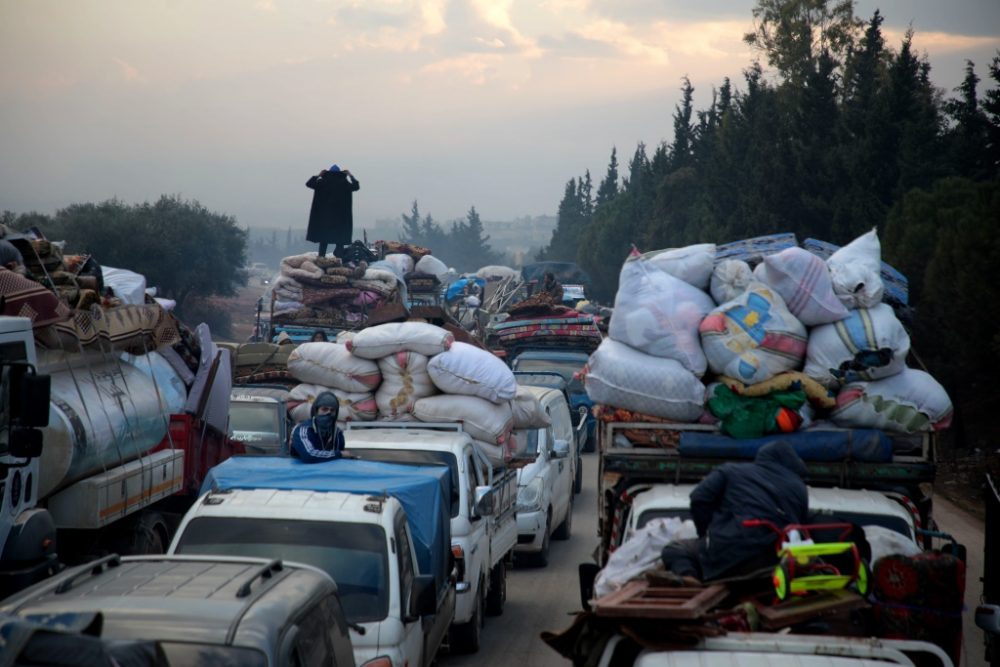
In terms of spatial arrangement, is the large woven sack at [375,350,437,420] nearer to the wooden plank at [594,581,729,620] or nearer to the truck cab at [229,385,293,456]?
the truck cab at [229,385,293,456]

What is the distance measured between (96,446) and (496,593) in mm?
4217

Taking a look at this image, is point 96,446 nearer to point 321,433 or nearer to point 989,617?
point 321,433

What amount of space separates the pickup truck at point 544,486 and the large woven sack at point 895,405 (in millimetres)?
5309

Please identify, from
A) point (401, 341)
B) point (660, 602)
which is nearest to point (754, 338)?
point (660, 602)

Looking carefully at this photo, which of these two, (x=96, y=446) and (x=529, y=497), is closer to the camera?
(x=96, y=446)

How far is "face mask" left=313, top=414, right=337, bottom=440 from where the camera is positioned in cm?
958

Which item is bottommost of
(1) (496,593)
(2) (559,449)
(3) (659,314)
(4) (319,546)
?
(1) (496,593)

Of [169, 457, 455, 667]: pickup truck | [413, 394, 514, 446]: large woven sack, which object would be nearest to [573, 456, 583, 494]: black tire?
[413, 394, 514, 446]: large woven sack

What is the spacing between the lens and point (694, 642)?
4.93 m

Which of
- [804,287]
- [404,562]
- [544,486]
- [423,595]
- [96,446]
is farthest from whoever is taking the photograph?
[544,486]

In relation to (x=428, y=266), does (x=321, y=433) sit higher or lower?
higher

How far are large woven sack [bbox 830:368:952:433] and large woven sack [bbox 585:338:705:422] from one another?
1015 millimetres

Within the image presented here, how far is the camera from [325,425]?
378 inches

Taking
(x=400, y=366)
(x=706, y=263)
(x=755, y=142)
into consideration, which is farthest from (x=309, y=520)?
(x=755, y=142)
